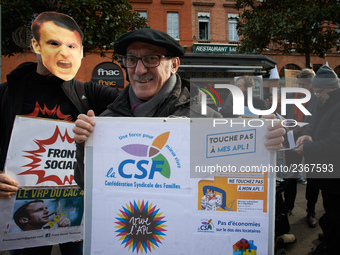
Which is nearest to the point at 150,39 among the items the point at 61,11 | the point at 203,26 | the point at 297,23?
the point at 61,11

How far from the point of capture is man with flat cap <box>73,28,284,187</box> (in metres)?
1.38


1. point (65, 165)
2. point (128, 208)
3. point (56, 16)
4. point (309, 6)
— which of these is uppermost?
point (309, 6)

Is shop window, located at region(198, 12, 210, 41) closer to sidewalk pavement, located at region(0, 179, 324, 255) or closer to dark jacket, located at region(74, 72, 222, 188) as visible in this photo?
sidewalk pavement, located at region(0, 179, 324, 255)

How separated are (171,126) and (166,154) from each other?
0.13 m

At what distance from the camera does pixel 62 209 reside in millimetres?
1690

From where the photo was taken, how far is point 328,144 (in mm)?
2270

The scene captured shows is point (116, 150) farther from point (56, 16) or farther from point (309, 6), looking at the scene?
point (309, 6)

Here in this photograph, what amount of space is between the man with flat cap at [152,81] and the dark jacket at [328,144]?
4.59ft

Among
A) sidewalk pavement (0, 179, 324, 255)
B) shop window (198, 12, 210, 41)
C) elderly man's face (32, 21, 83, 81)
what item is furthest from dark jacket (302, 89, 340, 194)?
shop window (198, 12, 210, 41)

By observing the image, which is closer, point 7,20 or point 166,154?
point 166,154

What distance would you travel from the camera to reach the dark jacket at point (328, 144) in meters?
2.25

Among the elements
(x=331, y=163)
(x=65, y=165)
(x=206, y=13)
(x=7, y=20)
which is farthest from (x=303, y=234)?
(x=206, y=13)

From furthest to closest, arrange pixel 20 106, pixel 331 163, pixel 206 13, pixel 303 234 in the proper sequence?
1. pixel 206 13
2. pixel 303 234
3. pixel 331 163
4. pixel 20 106

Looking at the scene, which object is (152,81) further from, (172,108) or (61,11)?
(61,11)
